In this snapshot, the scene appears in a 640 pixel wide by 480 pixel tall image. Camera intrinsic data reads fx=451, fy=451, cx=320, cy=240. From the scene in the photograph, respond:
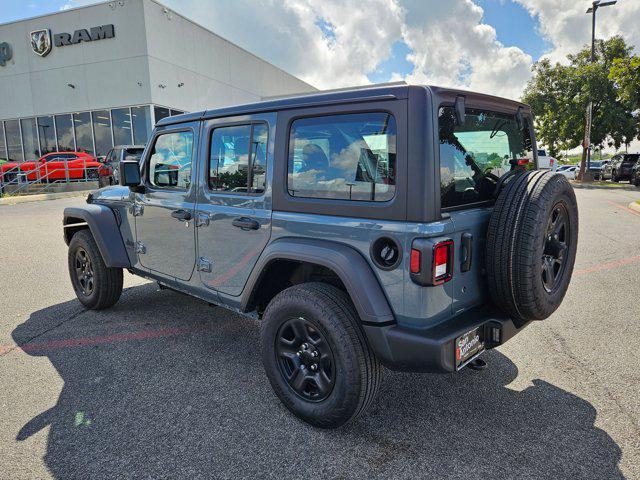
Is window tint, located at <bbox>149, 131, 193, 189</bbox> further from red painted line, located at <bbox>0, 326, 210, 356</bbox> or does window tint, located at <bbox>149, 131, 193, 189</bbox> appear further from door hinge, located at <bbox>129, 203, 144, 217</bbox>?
red painted line, located at <bbox>0, 326, 210, 356</bbox>

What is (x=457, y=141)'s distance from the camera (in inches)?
101

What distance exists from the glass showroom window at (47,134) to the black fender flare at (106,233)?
76.8 ft

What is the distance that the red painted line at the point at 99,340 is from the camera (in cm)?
388

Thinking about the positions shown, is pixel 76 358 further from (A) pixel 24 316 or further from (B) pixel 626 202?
(B) pixel 626 202

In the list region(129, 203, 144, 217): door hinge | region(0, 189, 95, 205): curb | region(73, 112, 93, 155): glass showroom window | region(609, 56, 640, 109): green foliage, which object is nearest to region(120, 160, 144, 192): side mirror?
region(129, 203, 144, 217): door hinge

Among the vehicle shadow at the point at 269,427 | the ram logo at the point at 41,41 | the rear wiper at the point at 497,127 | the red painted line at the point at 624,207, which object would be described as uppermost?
the ram logo at the point at 41,41

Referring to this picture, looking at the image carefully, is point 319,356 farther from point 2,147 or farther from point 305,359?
point 2,147

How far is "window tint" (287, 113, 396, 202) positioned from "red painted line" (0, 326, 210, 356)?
2162 mm

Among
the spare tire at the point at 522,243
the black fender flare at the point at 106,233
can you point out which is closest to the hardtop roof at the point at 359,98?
the spare tire at the point at 522,243

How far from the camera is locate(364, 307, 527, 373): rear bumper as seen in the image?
2.25m

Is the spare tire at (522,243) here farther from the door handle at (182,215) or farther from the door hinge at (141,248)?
the door hinge at (141,248)

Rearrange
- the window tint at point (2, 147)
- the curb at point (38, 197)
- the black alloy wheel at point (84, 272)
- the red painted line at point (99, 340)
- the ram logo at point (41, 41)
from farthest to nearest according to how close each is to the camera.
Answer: the window tint at point (2, 147), the ram logo at point (41, 41), the curb at point (38, 197), the black alloy wheel at point (84, 272), the red painted line at point (99, 340)

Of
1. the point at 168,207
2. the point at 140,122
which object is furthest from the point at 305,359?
the point at 140,122

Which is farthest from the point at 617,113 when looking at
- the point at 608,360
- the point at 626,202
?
the point at 608,360
